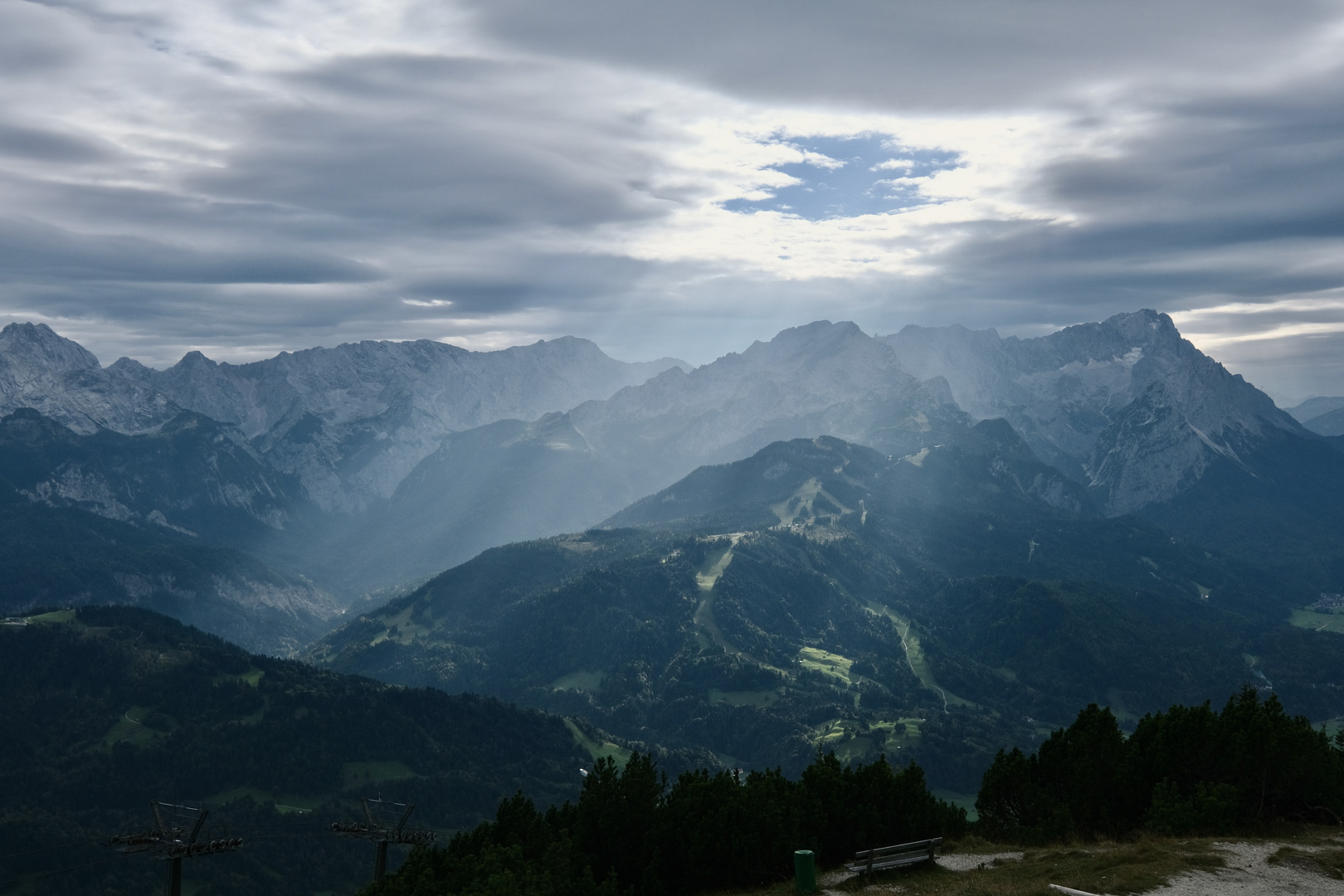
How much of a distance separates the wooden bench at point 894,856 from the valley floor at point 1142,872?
0.69 m

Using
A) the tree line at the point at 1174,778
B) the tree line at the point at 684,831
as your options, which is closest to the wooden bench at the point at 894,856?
the tree line at the point at 684,831

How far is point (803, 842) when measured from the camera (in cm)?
7069

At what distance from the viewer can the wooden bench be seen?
59844 millimetres

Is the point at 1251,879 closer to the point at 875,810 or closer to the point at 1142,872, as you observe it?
the point at 1142,872

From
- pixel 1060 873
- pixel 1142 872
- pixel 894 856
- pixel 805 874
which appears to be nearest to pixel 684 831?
pixel 805 874

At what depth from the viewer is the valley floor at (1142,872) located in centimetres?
5050

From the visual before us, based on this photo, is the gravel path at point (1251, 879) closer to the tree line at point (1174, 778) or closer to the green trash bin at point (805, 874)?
the green trash bin at point (805, 874)

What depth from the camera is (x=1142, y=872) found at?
172 feet

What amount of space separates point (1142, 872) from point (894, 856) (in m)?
16.2

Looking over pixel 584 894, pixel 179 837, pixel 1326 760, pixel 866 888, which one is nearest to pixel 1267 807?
pixel 1326 760

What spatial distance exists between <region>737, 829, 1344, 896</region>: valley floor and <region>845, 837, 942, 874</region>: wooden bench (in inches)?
27.3

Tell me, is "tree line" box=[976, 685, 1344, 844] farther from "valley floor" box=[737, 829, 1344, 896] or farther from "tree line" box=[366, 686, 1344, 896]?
"valley floor" box=[737, 829, 1344, 896]

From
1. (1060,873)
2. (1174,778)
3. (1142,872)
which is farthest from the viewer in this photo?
(1174,778)

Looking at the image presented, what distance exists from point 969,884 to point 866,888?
6493mm
